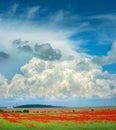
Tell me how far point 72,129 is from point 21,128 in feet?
18.7

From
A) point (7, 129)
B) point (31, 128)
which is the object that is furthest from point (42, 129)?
point (7, 129)

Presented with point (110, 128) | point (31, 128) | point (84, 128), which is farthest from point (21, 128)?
point (110, 128)

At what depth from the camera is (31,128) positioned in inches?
1323

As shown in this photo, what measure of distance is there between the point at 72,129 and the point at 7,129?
23.3 feet

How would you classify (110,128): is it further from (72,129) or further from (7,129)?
(7,129)

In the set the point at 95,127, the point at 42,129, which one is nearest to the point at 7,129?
the point at 42,129

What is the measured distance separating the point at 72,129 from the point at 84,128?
165 cm

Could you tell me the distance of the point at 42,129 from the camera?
108 feet

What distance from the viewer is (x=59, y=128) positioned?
110ft

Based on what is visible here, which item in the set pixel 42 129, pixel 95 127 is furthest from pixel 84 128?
pixel 42 129

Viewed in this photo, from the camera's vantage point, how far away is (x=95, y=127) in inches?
1362

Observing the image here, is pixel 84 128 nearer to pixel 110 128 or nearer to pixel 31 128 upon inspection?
pixel 110 128

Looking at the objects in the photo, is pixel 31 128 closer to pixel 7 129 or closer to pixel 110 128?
pixel 7 129

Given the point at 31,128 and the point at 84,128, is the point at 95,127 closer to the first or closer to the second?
the point at 84,128
